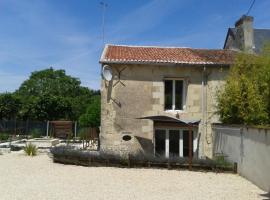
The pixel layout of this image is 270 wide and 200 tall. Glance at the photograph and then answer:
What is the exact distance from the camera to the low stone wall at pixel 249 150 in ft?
38.3

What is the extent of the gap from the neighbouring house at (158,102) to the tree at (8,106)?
29.1 meters

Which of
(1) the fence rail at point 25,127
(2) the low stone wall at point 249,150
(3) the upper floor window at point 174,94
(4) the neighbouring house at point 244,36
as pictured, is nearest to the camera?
(2) the low stone wall at point 249,150

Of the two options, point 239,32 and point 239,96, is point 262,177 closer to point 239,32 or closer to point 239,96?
point 239,96

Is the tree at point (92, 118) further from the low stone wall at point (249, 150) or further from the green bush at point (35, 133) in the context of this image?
the low stone wall at point (249, 150)

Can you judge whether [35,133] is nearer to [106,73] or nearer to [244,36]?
[106,73]

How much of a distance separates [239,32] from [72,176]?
1745 centimetres

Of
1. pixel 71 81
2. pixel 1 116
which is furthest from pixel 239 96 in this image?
pixel 71 81

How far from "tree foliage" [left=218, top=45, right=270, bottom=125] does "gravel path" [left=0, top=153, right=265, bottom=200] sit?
11.3ft

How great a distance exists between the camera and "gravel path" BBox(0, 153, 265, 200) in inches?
406

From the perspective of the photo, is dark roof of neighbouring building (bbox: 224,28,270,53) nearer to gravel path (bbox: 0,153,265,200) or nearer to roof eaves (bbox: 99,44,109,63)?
roof eaves (bbox: 99,44,109,63)

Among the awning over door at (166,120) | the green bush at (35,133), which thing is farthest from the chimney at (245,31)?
the green bush at (35,133)

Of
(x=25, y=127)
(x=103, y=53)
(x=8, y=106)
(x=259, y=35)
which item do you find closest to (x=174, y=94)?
(x=103, y=53)

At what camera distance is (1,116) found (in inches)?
1778

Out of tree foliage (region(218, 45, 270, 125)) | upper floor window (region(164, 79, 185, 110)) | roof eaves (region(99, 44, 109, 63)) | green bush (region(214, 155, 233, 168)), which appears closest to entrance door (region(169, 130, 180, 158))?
upper floor window (region(164, 79, 185, 110))
